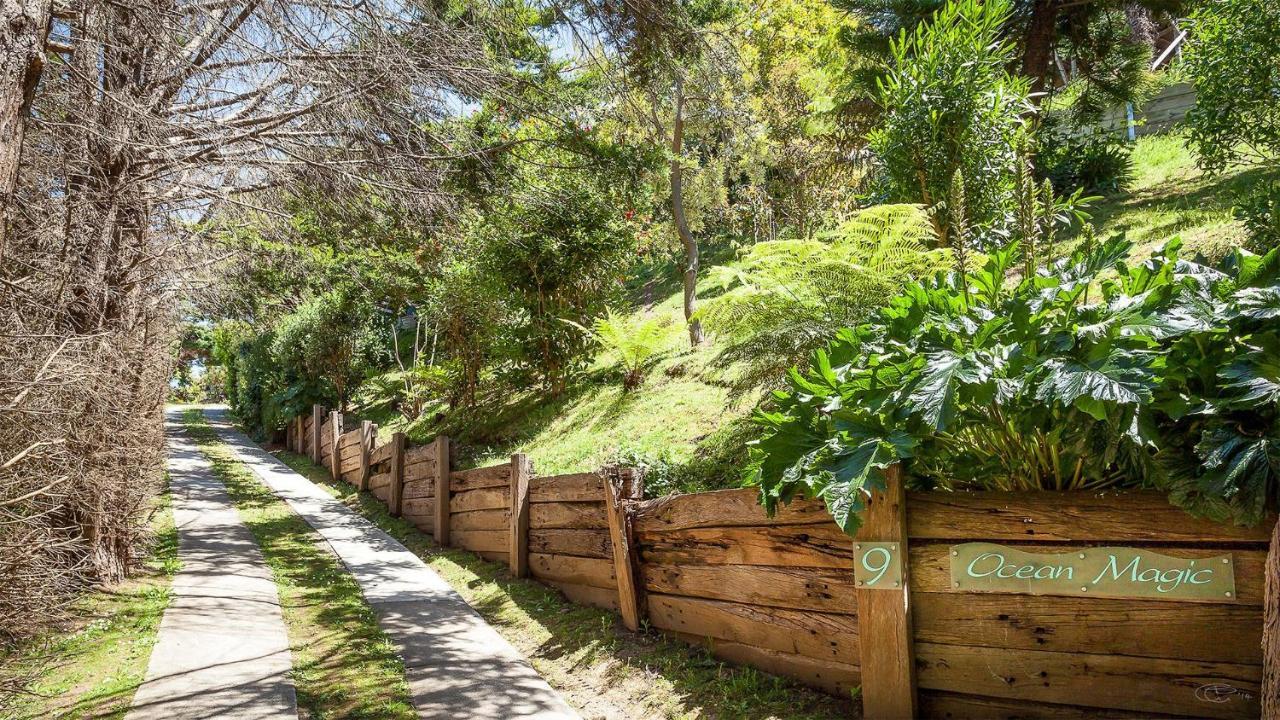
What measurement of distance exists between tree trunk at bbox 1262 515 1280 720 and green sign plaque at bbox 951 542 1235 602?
0.39 metres

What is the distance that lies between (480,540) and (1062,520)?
551 cm

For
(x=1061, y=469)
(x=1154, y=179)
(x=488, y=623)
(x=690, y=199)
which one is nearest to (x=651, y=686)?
(x=488, y=623)

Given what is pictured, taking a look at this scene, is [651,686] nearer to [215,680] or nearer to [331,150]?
[215,680]

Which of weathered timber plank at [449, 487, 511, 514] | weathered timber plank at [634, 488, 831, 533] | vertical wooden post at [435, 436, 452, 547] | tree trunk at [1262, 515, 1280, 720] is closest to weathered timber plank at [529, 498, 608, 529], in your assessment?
weathered timber plank at [449, 487, 511, 514]

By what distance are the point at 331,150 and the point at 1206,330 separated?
6.02 m

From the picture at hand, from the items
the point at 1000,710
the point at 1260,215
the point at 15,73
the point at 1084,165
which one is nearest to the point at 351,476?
the point at 15,73

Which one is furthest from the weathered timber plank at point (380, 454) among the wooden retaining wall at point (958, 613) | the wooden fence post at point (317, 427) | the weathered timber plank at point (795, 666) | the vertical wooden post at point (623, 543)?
the weathered timber plank at point (795, 666)

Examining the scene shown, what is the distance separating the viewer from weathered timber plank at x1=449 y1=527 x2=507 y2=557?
6646mm

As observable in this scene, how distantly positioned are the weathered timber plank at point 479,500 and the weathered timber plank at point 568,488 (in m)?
0.51

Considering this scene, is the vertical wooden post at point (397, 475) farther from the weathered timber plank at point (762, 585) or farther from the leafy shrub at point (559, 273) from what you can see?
the weathered timber plank at point (762, 585)

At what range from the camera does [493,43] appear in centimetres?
591

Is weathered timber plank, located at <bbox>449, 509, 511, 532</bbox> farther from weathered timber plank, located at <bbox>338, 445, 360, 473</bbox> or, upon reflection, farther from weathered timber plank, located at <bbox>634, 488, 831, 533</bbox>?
weathered timber plank, located at <bbox>338, 445, 360, 473</bbox>

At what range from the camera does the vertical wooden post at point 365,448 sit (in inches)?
443

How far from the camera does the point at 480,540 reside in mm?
7086
